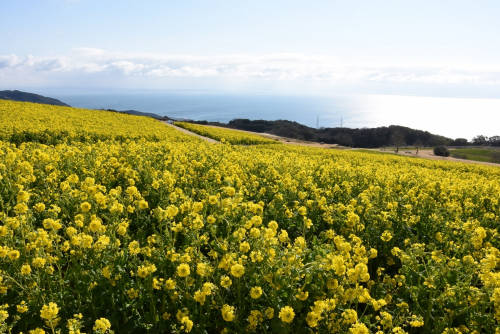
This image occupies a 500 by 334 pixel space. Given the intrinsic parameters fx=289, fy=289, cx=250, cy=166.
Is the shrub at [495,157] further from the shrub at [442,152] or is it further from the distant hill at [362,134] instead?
the distant hill at [362,134]

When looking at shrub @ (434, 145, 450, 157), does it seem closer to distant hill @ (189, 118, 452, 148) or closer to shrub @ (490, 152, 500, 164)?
shrub @ (490, 152, 500, 164)

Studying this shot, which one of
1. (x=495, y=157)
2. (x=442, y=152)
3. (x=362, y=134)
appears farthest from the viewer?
(x=362, y=134)

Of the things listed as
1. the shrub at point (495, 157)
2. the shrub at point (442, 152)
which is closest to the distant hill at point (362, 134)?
the shrub at point (442, 152)

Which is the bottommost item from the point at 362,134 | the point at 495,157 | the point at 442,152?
the point at 495,157

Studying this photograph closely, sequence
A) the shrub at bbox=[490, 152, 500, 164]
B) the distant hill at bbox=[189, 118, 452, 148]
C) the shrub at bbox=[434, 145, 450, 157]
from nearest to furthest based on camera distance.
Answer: the shrub at bbox=[490, 152, 500, 164]
the shrub at bbox=[434, 145, 450, 157]
the distant hill at bbox=[189, 118, 452, 148]

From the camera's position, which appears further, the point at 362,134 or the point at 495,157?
the point at 362,134

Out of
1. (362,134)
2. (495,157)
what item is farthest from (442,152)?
(362,134)

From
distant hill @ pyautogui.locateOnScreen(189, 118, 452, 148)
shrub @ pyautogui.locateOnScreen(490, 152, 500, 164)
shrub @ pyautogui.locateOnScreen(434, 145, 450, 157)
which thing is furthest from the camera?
distant hill @ pyautogui.locateOnScreen(189, 118, 452, 148)

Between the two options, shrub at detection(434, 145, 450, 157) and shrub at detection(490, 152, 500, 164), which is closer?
shrub at detection(490, 152, 500, 164)

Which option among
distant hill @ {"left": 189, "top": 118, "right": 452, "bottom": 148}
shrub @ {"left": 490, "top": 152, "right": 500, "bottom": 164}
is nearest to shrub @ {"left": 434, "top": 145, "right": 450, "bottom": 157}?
shrub @ {"left": 490, "top": 152, "right": 500, "bottom": 164}

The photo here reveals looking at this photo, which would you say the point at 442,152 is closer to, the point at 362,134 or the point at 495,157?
the point at 495,157

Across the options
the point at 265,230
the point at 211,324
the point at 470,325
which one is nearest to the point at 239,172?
the point at 265,230

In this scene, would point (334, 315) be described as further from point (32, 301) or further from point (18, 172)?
point (18, 172)

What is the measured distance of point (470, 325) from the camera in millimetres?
3008
